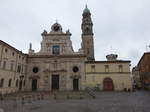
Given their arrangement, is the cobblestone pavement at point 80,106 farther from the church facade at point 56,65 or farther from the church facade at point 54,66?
the church facade at point 56,65

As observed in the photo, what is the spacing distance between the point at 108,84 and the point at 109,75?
2.37 metres

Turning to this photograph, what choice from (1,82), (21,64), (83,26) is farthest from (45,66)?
(83,26)

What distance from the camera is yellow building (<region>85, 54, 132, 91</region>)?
3291cm

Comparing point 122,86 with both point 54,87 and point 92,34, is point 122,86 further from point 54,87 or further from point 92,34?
point 92,34

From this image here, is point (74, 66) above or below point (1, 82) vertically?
above

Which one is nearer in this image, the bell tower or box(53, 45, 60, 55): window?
box(53, 45, 60, 55): window

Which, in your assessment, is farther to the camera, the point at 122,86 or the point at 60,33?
the point at 60,33

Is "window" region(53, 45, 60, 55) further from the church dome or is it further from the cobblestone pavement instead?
the cobblestone pavement

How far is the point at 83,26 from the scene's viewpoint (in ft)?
168

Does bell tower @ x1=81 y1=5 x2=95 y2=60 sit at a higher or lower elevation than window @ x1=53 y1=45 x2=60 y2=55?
higher

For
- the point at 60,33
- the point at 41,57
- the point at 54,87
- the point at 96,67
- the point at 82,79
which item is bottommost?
the point at 54,87

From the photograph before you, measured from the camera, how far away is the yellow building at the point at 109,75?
→ 32906 mm

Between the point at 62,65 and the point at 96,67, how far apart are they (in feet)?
30.2

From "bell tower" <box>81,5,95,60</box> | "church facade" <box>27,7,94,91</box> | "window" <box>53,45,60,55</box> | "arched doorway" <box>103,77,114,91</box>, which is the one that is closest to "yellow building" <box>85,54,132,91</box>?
"arched doorway" <box>103,77,114,91</box>
